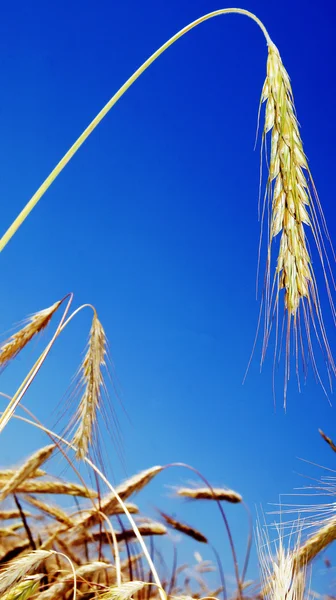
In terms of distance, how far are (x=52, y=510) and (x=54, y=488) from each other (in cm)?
9

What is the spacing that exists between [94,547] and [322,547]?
34.9 inches

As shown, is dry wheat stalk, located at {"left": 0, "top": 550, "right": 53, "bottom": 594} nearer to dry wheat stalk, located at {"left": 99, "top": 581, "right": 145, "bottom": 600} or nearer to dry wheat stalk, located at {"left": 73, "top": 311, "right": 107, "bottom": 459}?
dry wheat stalk, located at {"left": 99, "top": 581, "right": 145, "bottom": 600}

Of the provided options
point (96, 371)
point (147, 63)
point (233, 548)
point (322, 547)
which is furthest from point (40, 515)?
point (147, 63)

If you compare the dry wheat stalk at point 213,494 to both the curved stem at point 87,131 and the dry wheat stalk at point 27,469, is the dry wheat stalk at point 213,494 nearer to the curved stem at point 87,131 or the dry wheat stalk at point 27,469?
the dry wheat stalk at point 27,469

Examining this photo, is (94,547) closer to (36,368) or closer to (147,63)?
(36,368)

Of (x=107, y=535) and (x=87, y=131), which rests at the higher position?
(x=87, y=131)

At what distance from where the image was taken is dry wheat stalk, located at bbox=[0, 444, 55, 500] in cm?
211

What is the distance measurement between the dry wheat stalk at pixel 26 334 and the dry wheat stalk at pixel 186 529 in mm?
1286

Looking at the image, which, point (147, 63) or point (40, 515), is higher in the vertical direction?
point (147, 63)

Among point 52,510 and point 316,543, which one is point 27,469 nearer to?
point 52,510

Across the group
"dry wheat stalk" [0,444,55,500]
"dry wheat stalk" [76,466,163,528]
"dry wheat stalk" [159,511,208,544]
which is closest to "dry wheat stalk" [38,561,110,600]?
"dry wheat stalk" [0,444,55,500]

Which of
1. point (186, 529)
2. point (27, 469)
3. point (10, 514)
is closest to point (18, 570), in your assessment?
point (27, 469)

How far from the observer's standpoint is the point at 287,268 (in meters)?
1.41

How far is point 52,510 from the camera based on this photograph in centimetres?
253
